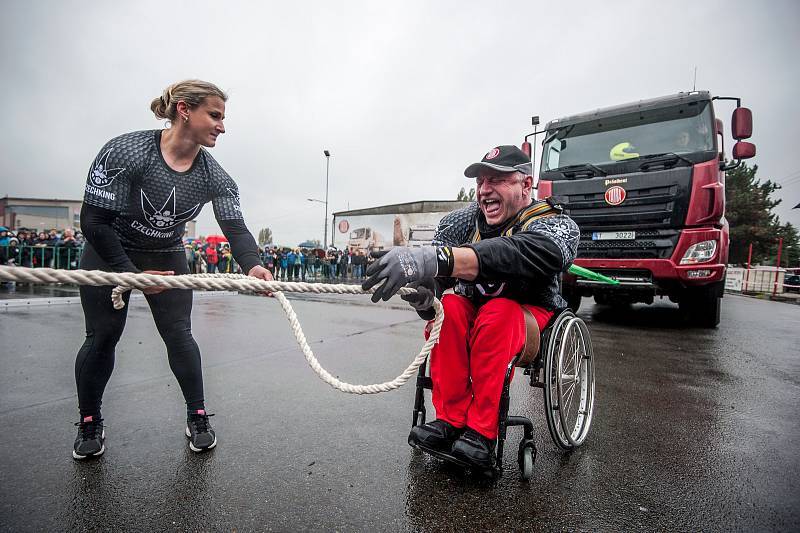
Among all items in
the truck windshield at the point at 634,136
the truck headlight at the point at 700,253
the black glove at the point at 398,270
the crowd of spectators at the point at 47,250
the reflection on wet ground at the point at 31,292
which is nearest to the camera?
the black glove at the point at 398,270

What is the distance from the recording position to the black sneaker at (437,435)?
203 centimetres

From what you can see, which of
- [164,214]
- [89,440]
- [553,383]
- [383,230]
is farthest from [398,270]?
[383,230]

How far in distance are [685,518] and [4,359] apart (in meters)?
5.18

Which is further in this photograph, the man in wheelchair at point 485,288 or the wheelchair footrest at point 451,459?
the wheelchair footrest at point 451,459

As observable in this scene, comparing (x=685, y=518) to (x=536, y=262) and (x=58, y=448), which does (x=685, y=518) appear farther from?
(x=58, y=448)

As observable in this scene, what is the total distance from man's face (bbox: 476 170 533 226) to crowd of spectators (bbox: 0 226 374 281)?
604cm

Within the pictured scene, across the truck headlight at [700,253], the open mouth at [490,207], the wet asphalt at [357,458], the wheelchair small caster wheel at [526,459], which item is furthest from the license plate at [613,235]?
the wheelchair small caster wheel at [526,459]

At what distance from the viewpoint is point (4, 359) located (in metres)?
3.79

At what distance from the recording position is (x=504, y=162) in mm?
2191

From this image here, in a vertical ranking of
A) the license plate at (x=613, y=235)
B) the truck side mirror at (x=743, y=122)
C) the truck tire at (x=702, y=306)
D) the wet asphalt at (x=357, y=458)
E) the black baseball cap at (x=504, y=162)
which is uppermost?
the truck side mirror at (x=743, y=122)

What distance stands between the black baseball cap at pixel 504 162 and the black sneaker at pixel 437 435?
132 cm

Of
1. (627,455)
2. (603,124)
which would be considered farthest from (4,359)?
(603,124)

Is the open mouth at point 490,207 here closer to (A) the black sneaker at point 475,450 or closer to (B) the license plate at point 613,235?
(A) the black sneaker at point 475,450

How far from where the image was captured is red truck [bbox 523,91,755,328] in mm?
5387
